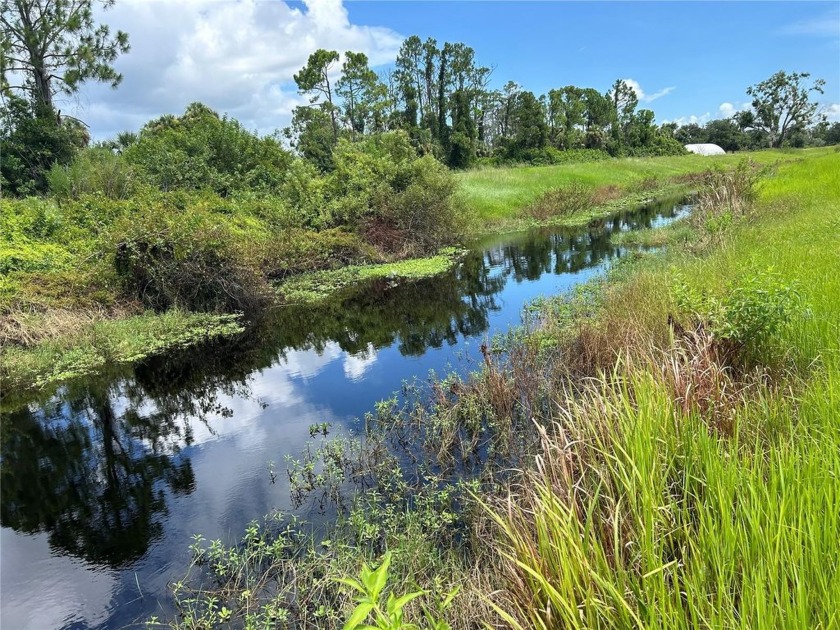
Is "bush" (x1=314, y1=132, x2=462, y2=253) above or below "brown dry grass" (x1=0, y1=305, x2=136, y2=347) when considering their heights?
above

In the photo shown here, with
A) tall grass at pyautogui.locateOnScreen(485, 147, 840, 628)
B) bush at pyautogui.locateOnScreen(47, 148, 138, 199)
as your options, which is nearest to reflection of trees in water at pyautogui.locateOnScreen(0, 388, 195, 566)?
tall grass at pyautogui.locateOnScreen(485, 147, 840, 628)

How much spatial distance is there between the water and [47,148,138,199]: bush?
37.1ft

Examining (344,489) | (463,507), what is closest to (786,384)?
(463,507)

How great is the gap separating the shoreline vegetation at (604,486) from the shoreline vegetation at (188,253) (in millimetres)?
6679

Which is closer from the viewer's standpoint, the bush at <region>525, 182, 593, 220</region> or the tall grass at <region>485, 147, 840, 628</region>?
the tall grass at <region>485, 147, 840, 628</region>

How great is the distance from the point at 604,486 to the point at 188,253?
11380 millimetres

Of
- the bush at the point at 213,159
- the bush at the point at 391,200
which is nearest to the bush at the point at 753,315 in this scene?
the bush at the point at 391,200

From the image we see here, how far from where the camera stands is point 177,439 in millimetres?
6617

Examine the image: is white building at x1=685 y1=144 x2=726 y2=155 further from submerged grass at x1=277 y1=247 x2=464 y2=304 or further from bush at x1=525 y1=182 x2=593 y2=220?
submerged grass at x1=277 y1=247 x2=464 y2=304

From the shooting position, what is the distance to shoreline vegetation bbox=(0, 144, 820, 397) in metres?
9.52

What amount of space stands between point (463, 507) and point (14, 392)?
797 cm

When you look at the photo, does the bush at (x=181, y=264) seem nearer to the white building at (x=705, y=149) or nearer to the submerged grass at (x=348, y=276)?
the submerged grass at (x=348, y=276)

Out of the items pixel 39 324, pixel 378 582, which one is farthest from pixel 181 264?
pixel 378 582

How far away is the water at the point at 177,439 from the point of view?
423 centimetres
